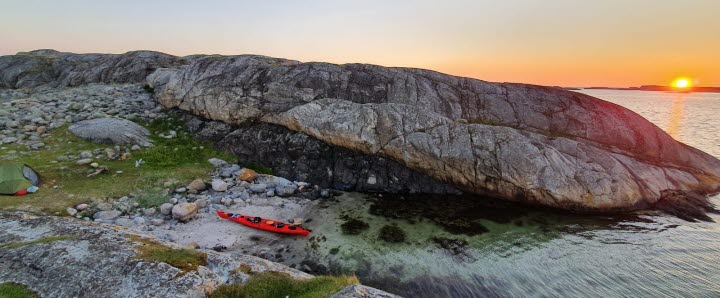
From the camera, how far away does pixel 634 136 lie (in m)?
35.9

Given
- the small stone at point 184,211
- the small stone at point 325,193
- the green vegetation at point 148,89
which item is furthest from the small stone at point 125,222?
the green vegetation at point 148,89

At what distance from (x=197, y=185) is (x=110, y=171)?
7.05 meters

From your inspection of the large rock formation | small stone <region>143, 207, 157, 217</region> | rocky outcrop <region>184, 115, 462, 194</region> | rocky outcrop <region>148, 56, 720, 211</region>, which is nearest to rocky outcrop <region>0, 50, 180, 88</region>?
the large rock formation

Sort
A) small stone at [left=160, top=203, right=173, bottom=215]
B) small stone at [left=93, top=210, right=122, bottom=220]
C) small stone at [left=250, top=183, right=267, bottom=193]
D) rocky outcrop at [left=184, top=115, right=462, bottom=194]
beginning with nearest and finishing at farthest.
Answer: small stone at [left=93, top=210, right=122, bottom=220], small stone at [left=160, top=203, right=173, bottom=215], small stone at [left=250, top=183, right=267, bottom=193], rocky outcrop at [left=184, top=115, right=462, bottom=194]

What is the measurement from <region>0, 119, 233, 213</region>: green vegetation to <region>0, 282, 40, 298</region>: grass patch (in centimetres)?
1202

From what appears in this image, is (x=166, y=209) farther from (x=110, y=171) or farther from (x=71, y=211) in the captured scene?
(x=110, y=171)

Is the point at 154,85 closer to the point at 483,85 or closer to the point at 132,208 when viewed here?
the point at 132,208

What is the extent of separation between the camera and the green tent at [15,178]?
72.5 ft

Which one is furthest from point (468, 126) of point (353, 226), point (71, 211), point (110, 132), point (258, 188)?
point (110, 132)

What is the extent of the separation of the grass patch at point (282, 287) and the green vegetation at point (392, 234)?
34.6 ft

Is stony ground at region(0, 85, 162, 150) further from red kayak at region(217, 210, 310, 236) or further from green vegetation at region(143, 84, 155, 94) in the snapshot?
red kayak at region(217, 210, 310, 236)

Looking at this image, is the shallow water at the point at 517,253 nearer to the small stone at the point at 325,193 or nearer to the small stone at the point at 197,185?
the small stone at the point at 325,193

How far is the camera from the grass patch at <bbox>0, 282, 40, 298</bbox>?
36.3 feet

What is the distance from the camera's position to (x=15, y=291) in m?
11.3
